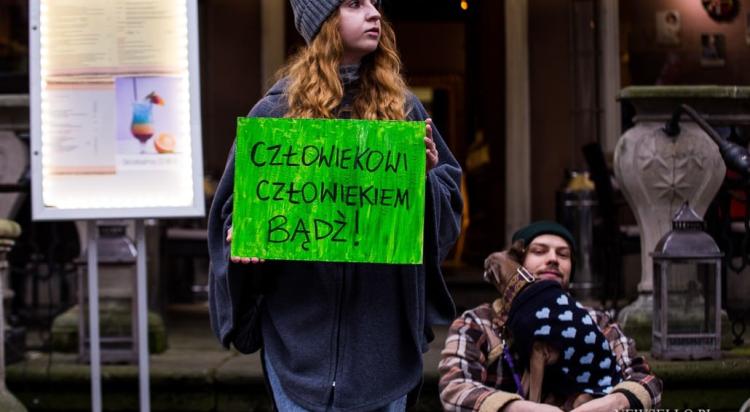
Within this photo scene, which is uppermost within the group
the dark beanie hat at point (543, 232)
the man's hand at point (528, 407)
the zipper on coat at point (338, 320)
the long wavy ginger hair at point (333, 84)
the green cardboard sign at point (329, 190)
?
the long wavy ginger hair at point (333, 84)

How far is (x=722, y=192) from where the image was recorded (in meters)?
6.61

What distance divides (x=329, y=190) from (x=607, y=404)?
55.8 inches

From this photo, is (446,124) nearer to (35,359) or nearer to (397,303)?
(35,359)

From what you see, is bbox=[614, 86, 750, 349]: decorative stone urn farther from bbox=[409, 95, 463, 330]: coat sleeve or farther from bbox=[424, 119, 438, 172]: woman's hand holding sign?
bbox=[424, 119, 438, 172]: woman's hand holding sign

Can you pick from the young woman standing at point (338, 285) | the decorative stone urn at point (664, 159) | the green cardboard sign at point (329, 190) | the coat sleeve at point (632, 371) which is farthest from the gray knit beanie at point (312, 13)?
the decorative stone urn at point (664, 159)

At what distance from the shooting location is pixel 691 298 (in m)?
6.04

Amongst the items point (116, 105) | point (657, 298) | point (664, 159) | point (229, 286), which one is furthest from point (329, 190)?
point (664, 159)

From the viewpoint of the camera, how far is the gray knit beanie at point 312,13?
2.96 m

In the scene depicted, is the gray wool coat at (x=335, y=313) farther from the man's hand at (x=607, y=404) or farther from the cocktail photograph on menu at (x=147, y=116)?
the cocktail photograph on menu at (x=147, y=116)

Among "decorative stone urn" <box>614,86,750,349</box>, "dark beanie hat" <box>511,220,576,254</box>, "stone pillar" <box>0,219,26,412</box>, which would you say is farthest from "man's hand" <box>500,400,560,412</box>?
"decorative stone urn" <box>614,86,750,349</box>

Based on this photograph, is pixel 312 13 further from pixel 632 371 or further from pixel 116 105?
pixel 116 105

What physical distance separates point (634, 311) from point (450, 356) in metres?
2.51

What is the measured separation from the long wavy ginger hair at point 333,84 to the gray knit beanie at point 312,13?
0.05 feet

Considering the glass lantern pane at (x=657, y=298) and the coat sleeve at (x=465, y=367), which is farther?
the glass lantern pane at (x=657, y=298)
